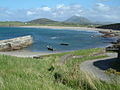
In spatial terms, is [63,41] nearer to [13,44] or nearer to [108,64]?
[13,44]

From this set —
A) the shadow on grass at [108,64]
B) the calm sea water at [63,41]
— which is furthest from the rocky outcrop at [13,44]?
the shadow on grass at [108,64]

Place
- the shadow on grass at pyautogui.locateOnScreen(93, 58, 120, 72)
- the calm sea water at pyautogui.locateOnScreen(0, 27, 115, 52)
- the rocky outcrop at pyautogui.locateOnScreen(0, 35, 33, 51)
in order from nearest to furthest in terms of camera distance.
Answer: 1. the shadow on grass at pyautogui.locateOnScreen(93, 58, 120, 72)
2. the rocky outcrop at pyautogui.locateOnScreen(0, 35, 33, 51)
3. the calm sea water at pyautogui.locateOnScreen(0, 27, 115, 52)

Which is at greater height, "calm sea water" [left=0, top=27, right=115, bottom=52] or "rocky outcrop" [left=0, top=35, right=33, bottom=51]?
"rocky outcrop" [left=0, top=35, right=33, bottom=51]

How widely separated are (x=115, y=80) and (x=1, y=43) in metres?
48.2

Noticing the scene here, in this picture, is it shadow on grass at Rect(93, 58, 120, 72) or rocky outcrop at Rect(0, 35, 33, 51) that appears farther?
rocky outcrop at Rect(0, 35, 33, 51)

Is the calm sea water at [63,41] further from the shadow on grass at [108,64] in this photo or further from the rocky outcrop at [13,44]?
the shadow on grass at [108,64]

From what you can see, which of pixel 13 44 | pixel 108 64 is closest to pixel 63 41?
pixel 13 44

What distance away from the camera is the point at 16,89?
4.26 m

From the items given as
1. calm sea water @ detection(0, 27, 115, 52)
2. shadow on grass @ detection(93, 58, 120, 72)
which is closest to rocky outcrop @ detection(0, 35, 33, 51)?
calm sea water @ detection(0, 27, 115, 52)

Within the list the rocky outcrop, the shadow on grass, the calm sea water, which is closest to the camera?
the shadow on grass

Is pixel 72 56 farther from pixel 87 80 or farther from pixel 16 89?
pixel 16 89

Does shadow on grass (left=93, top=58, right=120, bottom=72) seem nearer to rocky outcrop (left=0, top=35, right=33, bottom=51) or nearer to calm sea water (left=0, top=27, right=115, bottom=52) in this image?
calm sea water (left=0, top=27, right=115, bottom=52)

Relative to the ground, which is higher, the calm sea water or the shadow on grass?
the shadow on grass

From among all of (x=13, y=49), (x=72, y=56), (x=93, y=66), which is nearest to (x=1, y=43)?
(x=13, y=49)
